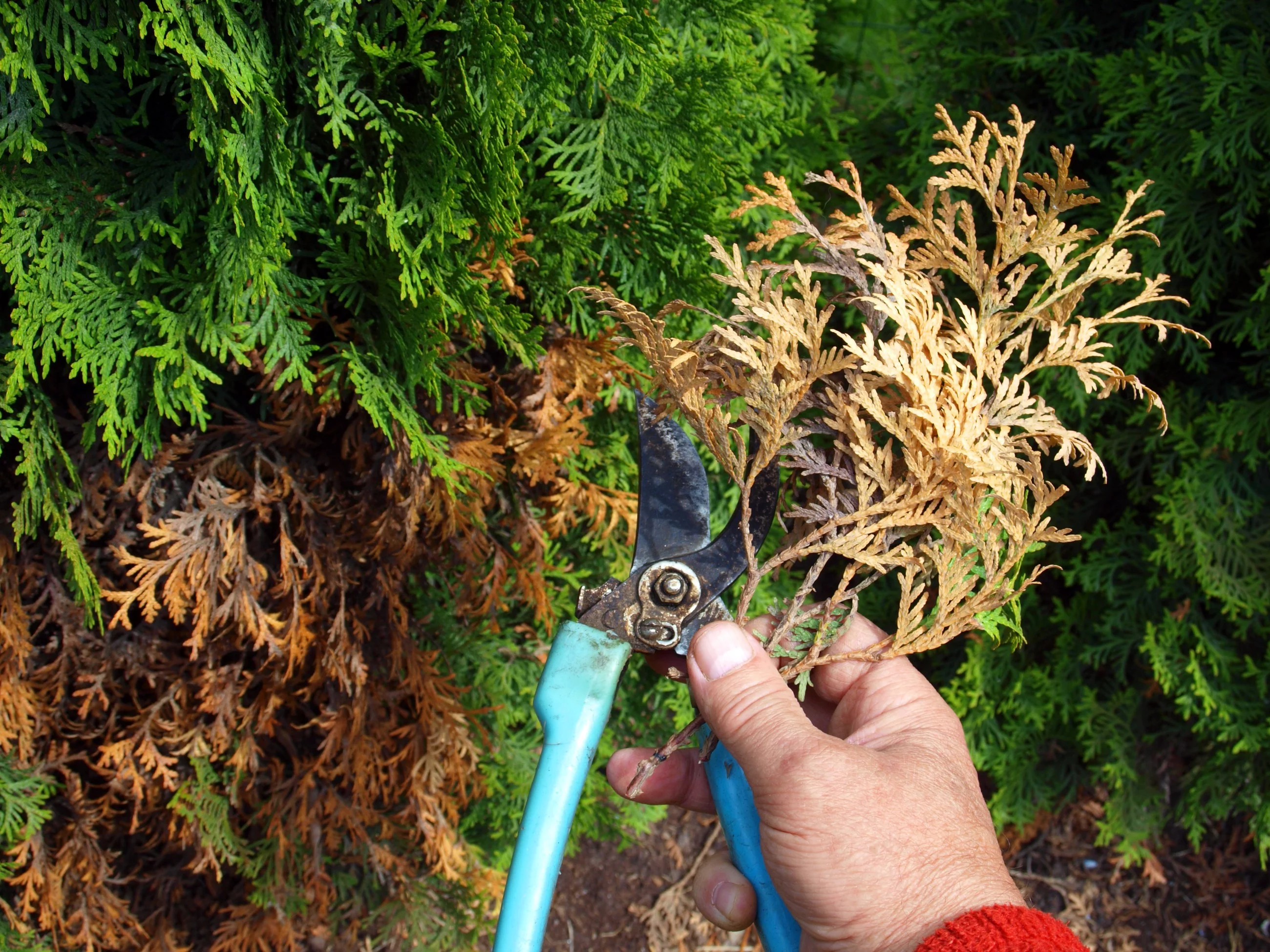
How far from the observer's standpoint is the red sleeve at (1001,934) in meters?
1.27

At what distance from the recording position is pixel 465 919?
298 centimetres

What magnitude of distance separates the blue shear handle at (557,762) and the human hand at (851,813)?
0.57 feet

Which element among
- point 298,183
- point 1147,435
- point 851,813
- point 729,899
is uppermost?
point 298,183

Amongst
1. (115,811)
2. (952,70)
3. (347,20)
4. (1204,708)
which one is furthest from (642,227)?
(1204,708)

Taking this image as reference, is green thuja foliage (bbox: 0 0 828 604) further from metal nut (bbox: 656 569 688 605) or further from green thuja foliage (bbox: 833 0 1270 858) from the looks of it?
green thuja foliage (bbox: 833 0 1270 858)

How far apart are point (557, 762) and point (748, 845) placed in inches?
16.1

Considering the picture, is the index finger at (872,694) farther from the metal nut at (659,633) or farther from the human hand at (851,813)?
the metal nut at (659,633)

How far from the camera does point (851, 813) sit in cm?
136

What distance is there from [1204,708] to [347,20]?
3507 millimetres

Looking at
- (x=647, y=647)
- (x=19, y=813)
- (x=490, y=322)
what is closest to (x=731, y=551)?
(x=647, y=647)

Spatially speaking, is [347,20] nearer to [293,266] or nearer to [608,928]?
[293,266]

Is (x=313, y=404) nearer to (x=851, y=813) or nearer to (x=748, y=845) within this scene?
(x=748, y=845)

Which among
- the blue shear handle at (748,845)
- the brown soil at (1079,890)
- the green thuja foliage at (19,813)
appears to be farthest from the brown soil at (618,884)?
the blue shear handle at (748,845)

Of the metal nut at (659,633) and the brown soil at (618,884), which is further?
the brown soil at (618,884)
